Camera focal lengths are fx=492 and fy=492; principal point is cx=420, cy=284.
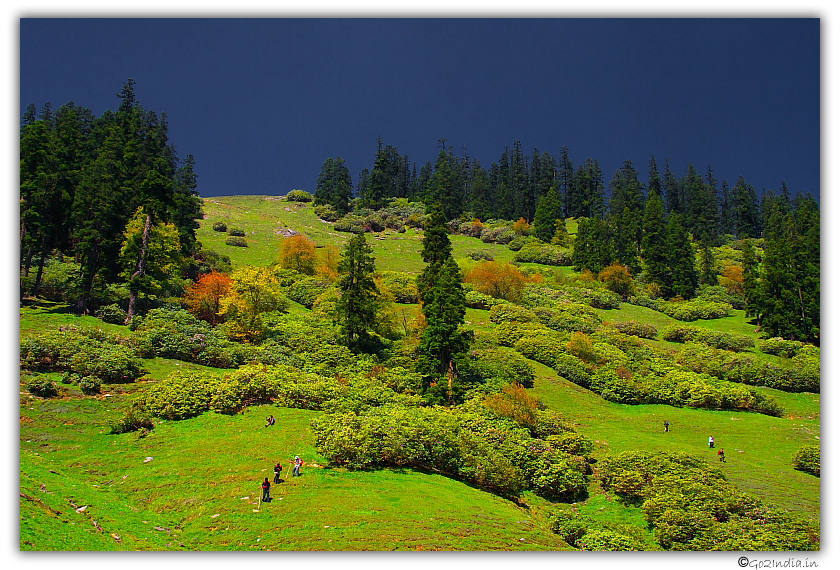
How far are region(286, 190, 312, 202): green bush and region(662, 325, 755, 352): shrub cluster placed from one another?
364 feet

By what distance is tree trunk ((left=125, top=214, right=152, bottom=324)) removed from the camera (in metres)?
43.0

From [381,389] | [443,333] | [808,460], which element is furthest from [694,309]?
[381,389]

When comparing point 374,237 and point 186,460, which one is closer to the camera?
point 186,460

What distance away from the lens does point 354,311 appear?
147 ft

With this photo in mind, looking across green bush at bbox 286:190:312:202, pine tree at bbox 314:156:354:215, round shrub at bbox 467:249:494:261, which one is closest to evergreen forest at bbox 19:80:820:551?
round shrub at bbox 467:249:494:261

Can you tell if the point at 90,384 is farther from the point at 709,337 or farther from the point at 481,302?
the point at 709,337

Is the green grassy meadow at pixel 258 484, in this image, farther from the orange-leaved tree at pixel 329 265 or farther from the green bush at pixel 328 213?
the green bush at pixel 328 213

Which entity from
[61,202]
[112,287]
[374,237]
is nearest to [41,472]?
[112,287]

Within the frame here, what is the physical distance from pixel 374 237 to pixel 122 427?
87326 mm

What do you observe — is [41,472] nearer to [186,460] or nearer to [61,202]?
[186,460]

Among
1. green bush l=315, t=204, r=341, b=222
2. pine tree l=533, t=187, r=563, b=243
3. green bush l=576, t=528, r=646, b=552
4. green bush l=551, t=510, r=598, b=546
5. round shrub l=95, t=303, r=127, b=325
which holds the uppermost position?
green bush l=315, t=204, r=341, b=222

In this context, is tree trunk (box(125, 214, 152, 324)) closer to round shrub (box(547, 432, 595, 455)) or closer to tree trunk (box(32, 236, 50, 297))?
tree trunk (box(32, 236, 50, 297))

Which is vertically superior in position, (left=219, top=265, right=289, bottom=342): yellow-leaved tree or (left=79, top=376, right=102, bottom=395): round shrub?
(left=219, top=265, right=289, bottom=342): yellow-leaved tree

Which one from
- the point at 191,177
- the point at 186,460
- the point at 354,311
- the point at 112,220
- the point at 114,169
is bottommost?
the point at 186,460
